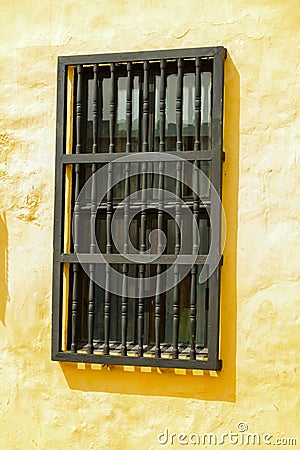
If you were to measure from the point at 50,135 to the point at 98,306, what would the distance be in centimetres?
101

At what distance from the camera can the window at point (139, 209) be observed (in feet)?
13.8

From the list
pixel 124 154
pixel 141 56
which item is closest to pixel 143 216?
pixel 124 154

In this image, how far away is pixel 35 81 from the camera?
455 cm

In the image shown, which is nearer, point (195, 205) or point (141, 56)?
point (195, 205)

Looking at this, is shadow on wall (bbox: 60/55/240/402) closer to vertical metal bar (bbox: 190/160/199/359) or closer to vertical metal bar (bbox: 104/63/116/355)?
vertical metal bar (bbox: 190/160/199/359)

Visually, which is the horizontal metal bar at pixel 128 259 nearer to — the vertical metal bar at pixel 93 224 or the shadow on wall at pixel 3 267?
the vertical metal bar at pixel 93 224

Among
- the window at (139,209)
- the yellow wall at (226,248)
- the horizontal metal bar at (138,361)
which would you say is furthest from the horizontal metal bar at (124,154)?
the horizontal metal bar at (138,361)

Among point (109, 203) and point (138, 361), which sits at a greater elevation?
point (109, 203)

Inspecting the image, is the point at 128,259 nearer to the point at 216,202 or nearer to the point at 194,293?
the point at 194,293

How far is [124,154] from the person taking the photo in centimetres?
432

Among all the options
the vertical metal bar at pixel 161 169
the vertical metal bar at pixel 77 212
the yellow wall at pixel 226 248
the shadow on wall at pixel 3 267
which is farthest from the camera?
the shadow on wall at pixel 3 267

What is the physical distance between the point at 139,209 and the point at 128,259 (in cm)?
28

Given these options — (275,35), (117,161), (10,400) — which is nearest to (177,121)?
(117,161)

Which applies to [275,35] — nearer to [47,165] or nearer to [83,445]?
[47,165]
